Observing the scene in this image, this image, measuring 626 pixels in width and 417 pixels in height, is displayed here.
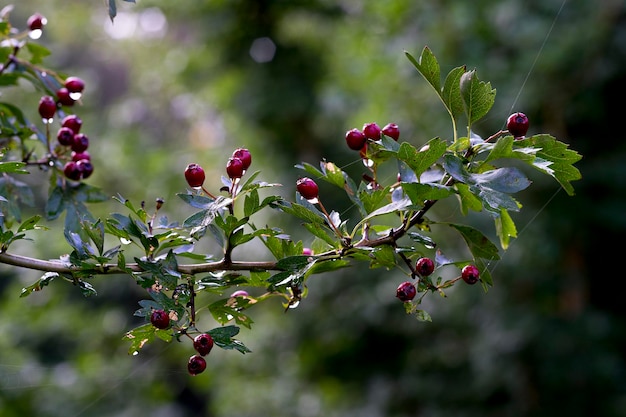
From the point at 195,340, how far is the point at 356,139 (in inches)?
8.3

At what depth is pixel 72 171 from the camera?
2.47 ft

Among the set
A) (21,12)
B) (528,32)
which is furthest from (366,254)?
(21,12)

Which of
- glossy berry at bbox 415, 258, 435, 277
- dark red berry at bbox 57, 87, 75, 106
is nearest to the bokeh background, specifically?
dark red berry at bbox 57, 87, 75, 106

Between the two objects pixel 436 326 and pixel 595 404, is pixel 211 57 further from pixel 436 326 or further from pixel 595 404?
pixel 595 404

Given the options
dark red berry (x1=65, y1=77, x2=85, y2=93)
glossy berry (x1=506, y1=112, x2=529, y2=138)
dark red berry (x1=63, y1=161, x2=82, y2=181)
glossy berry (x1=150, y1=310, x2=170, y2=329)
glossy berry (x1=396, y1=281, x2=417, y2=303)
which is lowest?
dark red berry (x1=63, y1=161, x2=82, y2=181)

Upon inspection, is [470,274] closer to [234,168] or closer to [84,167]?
[234,168]

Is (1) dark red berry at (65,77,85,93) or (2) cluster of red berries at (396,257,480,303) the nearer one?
(2) cluster of red berries at (396,257,480,303)

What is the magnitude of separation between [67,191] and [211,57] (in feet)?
6.61

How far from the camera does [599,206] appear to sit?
6.79 ft

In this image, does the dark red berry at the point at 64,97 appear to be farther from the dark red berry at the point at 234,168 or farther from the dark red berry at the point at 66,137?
the dark red berry at the point at 234,168

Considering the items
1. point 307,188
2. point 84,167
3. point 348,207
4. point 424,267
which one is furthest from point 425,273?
point 348,207

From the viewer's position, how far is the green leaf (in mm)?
538

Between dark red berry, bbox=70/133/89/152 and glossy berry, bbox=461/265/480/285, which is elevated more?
glossy berry, bbox=461/265/480/285

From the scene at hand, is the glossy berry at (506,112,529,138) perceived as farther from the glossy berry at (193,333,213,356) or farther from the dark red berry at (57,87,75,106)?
the dark red berry at (57,87,75,106)
